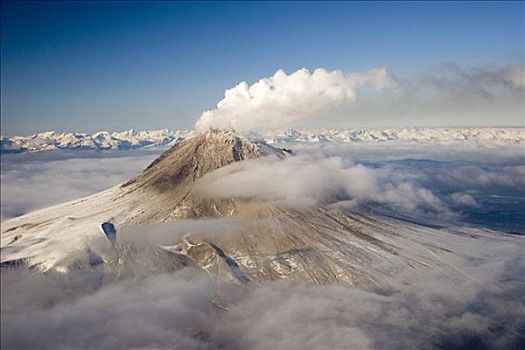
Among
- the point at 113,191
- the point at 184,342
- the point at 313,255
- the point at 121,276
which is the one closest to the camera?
the point at 184,342

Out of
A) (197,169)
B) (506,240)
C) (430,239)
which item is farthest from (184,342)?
(506,240)

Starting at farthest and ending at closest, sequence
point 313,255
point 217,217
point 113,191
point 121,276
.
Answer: point 113,191, point 217,217, point 313,255, point 121,276

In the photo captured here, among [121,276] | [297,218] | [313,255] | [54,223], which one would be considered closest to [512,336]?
[313,255]

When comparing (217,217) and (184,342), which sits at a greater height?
(217,217)

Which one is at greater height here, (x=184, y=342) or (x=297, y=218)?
(x=297, y=218)

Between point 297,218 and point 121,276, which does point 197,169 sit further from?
point 121,276

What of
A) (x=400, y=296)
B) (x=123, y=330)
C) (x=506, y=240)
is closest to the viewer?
(x=123, y=330)

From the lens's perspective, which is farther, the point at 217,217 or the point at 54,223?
the point at 217,217

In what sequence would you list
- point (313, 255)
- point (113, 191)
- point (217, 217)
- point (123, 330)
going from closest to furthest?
point (123, 330) → point (313, 255) → point (217, 217) → point (113, 191)

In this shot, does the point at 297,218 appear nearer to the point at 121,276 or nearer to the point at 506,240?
the point at 121,276

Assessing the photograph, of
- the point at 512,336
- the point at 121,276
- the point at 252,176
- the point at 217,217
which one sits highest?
the point at 252,176
